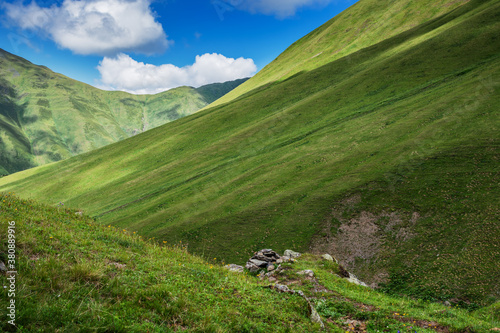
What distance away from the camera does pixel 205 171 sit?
5950cm

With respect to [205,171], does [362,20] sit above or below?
above

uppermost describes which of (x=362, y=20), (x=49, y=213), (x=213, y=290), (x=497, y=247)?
(x=362, y=20)

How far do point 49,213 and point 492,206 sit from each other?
3414 cm

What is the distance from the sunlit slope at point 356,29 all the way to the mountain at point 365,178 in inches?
1351

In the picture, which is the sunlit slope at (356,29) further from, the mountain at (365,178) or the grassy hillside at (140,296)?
the grassy hillside at (140,296)

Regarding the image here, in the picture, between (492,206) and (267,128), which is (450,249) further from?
(267,128)

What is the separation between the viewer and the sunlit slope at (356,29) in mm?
123562

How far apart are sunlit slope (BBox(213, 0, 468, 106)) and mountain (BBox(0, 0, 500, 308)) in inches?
1351

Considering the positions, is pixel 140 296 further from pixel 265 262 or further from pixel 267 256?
pixel 267 256

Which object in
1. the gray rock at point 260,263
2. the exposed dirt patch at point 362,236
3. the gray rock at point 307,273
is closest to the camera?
the gray rock at point 307,273

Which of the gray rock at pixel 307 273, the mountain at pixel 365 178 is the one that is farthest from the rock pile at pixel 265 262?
the mountain at pixel 365 178

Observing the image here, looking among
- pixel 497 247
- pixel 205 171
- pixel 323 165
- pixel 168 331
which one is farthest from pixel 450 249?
pixel 205 171

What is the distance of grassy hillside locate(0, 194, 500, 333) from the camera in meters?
5.99

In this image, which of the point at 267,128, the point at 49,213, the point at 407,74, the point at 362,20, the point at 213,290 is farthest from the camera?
the point at 362,20
